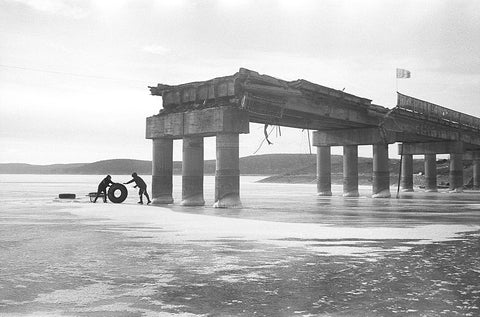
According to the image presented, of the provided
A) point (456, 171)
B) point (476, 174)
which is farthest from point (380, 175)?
point (476, 174)

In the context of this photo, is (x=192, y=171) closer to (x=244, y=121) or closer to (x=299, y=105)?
(x=244, y=121)

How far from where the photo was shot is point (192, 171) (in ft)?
107

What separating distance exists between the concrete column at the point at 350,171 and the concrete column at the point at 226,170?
78.0 ft

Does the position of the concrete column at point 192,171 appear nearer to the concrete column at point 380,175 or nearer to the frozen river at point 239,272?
the frozen river at point 239,272

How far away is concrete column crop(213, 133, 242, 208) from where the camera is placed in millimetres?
29750

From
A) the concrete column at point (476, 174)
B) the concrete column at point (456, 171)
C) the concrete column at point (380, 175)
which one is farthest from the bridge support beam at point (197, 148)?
the concrete column at point (476, 174)

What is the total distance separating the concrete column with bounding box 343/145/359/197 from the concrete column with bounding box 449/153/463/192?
22671mm

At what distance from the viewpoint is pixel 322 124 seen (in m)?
45.4

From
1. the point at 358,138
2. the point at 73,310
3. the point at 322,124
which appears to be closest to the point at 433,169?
the point at 358,138

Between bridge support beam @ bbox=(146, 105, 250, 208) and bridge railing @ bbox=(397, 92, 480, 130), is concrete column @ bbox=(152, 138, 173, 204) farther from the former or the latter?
bridge railing @ bbox=(397, 92, 480, 130)

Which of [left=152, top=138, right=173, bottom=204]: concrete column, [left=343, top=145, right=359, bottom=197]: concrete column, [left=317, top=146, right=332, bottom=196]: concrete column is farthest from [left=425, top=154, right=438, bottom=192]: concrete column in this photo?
[left=152, top=138, right=173, bottom=204]: concrete column

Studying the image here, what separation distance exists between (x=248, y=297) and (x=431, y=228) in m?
12.5

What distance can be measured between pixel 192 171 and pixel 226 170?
12.4 feet

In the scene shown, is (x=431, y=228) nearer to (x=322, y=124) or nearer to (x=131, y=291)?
(x=131, y=291)
